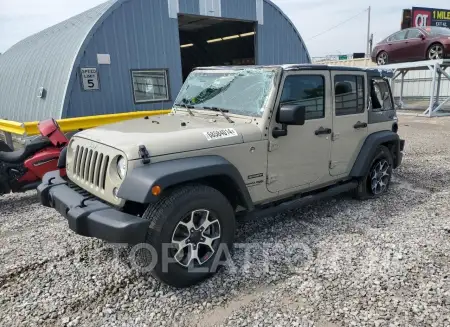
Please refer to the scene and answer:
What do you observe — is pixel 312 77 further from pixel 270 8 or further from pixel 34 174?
pixel 270 8

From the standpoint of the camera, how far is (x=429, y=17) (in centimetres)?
2780

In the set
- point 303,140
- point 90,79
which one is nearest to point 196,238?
point 303,140

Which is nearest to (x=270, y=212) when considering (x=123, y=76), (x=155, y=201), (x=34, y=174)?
(x=155, y=201)

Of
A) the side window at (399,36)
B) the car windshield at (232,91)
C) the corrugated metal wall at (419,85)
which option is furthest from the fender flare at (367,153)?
the corrugated metal wall at (419,85)

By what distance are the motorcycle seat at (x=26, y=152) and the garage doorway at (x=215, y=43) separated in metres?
9.52

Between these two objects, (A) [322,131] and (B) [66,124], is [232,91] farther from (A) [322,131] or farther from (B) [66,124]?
(B) [66,124]

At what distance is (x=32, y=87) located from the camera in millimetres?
10953

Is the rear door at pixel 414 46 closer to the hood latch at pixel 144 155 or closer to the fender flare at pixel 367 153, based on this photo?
the fender flare at pixel 367 153

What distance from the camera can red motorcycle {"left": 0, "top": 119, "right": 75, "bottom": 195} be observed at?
5086 millimetres

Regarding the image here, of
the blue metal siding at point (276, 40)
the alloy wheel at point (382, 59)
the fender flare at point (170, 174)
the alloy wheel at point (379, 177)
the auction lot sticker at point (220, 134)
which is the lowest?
the alloy wheel at point (379, 177)

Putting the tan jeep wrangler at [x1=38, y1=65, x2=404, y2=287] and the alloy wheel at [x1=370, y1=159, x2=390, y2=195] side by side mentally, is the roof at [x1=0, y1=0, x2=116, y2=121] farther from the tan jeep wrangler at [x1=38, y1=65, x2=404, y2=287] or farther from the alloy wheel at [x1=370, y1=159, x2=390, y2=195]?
the alloy wheel at [x1=370, y1=159, x2=390, y2=195]

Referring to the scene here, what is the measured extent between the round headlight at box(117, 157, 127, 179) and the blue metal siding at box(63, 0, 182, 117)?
21.1 feet

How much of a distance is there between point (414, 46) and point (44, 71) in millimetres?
14580

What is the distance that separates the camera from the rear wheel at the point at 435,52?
14.8 m
